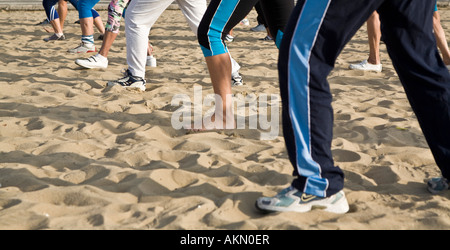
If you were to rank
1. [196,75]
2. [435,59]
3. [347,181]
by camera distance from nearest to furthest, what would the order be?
[435,59] → [347,181] → [196,75]

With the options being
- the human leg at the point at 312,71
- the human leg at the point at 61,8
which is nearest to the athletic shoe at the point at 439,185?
the human leg at the point at 312,71

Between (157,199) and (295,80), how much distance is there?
2.91ft

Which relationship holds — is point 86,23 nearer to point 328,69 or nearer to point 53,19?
point 53,19

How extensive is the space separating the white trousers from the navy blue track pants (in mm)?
2514

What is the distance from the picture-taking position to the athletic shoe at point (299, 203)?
2143 mm

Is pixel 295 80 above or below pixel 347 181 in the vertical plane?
above

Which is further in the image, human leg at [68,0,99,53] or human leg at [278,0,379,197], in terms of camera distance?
human leg at [68,0,99,53]

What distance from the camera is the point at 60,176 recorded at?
2.62 meters

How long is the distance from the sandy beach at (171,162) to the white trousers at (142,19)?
33cm

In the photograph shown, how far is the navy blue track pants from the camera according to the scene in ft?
6.43

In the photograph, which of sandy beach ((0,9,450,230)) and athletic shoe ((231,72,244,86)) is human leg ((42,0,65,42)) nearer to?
sandy beach ((0,9,450,230))

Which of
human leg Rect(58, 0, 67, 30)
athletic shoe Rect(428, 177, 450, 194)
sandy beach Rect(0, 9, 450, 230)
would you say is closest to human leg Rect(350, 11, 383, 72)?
sandy beach Rect(0, 9, 450, 230)

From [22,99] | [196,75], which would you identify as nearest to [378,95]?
[196,75]
